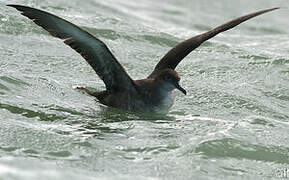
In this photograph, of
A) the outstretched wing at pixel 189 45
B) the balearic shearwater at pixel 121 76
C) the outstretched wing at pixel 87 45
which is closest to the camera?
the outstretched wing at pixel 87 45

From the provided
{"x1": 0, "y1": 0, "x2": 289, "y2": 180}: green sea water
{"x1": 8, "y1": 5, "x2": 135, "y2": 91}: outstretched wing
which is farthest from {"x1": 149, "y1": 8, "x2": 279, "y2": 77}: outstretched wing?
{"x1": 8, "y1": 5, "x2": 135, "y2": 91}: outstretched wing

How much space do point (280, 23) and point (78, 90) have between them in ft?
26.4

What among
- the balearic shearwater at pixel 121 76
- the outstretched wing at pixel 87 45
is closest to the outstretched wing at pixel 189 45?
the balearic shearwater at pixel 121 76

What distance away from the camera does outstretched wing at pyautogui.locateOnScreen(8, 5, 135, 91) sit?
8852mm

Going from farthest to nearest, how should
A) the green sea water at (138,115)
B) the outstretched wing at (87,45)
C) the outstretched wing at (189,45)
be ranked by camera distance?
the outstretched wing at (189,45) < the outstretched wing at (87,45) < the green sea water at (138,115)

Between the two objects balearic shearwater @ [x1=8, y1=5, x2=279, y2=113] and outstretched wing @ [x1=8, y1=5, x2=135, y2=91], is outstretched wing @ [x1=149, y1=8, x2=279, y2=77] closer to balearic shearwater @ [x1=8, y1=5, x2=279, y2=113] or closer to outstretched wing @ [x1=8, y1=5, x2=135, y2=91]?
balearic shearwater @ [x1=8, y1=5, x2=279, y2=113]

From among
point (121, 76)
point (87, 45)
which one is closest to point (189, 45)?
point (121, 76)

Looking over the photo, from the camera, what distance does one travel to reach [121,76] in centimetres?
951

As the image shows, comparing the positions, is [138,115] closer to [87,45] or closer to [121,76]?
[121,76]

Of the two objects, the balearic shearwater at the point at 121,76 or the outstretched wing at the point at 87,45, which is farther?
the balearic shearwater at the point at 121,76

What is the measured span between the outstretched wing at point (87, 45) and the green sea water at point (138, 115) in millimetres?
400

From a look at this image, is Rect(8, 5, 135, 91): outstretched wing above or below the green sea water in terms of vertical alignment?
above

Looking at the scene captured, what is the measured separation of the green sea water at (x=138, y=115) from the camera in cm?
791

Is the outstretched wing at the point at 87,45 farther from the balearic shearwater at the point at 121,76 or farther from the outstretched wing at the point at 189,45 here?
the outstretched wing at the point at 189,45
